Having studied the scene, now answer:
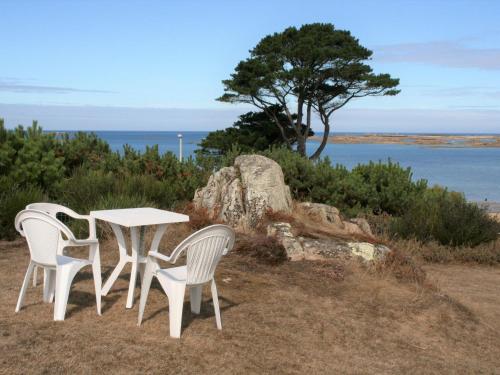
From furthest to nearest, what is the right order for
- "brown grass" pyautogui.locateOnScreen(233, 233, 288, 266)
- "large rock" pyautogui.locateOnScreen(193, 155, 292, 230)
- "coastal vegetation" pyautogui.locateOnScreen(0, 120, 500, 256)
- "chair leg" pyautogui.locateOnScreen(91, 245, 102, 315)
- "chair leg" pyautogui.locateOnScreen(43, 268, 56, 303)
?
1. "coastal vegetation" pyautogui.locateOnScreen(0, 120, 500, 256)
2. "large rock" pyautogui.locateOnScreen(193, 155, 292, 230)
3. "brown grass" pyautogui.locateOnScreen(233, 233, 288, 266)
4. "chair leg" pyautogui.locateOnScreen(43, 268, 56, 303)
5. "chair leg" pyautogui.locateOnScreen(91, 245, 102, 315)

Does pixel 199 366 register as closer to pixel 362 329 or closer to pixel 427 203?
pixel 362 329

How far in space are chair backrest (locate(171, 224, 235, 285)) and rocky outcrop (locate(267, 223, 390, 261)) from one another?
2.96 meters

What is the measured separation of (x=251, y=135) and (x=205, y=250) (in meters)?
25.5

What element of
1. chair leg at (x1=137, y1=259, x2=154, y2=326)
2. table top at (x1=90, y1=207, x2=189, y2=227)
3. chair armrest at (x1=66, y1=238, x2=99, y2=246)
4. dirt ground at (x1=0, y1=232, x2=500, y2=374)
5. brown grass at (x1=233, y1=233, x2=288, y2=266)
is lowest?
dirt ground at (x1=0, y1=232, x2=500, y2=374)

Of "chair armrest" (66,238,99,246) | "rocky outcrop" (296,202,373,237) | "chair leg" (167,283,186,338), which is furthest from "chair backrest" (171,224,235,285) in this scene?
"rocky outcrop" (296,202,373,237)

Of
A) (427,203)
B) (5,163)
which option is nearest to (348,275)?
(427,203)

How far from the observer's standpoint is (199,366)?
14.3ft

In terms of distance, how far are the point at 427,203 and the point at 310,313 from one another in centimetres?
712

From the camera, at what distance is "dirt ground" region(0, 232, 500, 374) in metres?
4.45

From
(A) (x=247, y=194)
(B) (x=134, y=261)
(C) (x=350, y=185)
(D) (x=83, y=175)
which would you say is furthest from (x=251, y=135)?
(B) (x=134, y=261)

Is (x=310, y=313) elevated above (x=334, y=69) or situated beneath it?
situated beneath

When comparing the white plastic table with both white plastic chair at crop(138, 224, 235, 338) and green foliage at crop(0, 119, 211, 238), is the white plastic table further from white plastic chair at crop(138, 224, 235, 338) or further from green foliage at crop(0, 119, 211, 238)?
green foliage at crop(0, 119, 211, 238)

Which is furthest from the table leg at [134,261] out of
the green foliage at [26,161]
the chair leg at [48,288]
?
the green foliage at [26,161]

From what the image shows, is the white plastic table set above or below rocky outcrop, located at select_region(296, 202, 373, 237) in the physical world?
above
